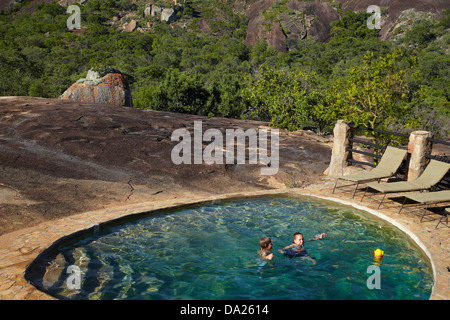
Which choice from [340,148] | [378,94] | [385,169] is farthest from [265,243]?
[378,94]

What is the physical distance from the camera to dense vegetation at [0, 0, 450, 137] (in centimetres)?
1251

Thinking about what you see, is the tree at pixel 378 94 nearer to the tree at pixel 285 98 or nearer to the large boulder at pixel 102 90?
the tree at pixel 285 98

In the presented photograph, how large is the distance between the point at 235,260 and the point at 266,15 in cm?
11146

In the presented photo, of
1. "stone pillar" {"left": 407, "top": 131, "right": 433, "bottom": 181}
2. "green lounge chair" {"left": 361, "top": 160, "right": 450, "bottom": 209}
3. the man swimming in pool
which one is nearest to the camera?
the man swimming in pool

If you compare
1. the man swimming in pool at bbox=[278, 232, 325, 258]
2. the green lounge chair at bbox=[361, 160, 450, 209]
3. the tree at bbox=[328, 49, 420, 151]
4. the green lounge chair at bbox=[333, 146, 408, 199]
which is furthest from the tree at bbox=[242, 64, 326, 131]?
the man swimming in pool at bbox=[278, 232, 325, 258]

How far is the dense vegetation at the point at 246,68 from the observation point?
1251 cm

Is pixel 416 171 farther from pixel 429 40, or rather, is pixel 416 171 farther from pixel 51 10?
pixel 51 10

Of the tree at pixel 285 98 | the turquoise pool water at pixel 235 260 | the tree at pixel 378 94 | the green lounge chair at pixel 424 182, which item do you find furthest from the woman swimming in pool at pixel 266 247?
the tree at pixel 285 98

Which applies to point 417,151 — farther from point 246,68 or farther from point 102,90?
point 246,68

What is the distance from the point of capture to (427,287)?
6152 mm

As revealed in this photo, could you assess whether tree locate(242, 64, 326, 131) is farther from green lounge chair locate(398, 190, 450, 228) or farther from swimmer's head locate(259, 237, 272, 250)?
swimmer's head locate(259, 237, 272, 250)

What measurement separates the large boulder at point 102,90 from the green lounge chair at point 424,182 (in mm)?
16483

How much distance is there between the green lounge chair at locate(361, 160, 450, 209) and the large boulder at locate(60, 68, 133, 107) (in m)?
16.5
